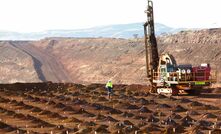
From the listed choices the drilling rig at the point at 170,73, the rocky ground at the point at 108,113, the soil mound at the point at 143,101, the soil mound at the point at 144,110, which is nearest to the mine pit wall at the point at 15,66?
the rocky ground at the point at 108,113

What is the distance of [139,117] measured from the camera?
1672 inches

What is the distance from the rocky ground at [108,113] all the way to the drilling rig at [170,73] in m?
1.25

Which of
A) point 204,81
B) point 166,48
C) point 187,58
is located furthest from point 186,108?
point 166,48

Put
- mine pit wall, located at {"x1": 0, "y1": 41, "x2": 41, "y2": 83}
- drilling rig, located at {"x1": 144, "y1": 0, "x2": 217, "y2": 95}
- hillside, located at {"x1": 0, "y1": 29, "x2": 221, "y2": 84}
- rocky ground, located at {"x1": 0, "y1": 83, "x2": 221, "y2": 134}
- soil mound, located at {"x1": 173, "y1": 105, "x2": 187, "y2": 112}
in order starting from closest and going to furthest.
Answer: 1. rocky ground, located at {"x1": 0, "y1": 83, "x2": 221, "y2": 134}
2. soil mound, located at {"x1": 173, "y1": 105, "x2": 187, "y2": 112}
3. drilling rig, located at {"x1": 144, "y1": 0, "x2": 217, "y2": 95}
4. hillside, located at {"x1": 0, "y1": 29, "x2": 221, "y2": 84}
5. mine pit wall, located at {"x1": 0, "y1": 41, "x2": 41, "y2": 83}

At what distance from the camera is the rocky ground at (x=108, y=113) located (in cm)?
3566

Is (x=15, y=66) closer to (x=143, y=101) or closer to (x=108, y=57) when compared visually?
(x=108, y=57)

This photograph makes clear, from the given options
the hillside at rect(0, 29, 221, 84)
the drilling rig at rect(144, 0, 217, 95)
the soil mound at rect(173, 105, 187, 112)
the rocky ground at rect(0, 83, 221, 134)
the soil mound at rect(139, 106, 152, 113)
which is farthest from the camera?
the hillside at rect(0, 29, 221, 84)

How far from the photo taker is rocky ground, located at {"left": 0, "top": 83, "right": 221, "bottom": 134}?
35.7 metres

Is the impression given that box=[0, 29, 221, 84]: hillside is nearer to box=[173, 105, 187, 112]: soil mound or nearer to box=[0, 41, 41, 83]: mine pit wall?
box=[0, 41, 41, 83]: mine pit wall

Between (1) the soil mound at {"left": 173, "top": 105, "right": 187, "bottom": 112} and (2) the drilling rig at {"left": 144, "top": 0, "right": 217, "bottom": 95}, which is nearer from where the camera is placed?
(1) the soil mound at {"left": 173, "top": 105, "right": 187, "bottom": 112}

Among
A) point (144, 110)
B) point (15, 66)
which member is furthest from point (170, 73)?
point (15, 66)

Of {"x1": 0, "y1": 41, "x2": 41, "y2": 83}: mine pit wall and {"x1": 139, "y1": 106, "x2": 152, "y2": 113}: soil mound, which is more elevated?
{"x1": 0, "y1": 41, "x2": 41, "y2": 83}: mine pit wall

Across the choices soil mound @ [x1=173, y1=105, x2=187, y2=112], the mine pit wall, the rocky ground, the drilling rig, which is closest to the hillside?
the mine pit wall

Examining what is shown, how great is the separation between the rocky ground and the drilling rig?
1.25 metres
